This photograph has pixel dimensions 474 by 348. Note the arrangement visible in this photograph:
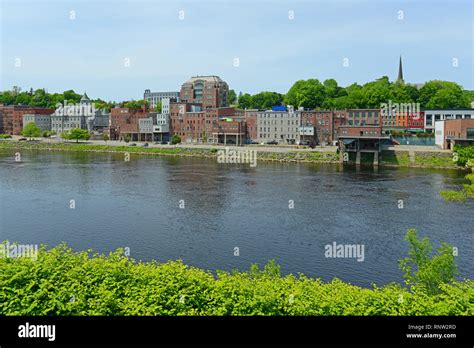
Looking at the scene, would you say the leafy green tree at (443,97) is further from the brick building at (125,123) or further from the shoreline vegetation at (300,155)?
the brick building at (125,123)

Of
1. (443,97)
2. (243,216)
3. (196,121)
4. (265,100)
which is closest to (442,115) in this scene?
(443,97)

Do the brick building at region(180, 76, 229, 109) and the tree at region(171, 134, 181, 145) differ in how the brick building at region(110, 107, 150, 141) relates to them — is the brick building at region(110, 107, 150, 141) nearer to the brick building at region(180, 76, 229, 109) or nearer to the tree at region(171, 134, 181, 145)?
Answer: the tree at region(171, 134, 181, 145)

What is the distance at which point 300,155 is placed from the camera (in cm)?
6744

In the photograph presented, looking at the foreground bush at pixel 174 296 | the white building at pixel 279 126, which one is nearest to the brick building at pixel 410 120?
the white building at pixel 279 126

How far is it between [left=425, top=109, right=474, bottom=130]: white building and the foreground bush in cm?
7432

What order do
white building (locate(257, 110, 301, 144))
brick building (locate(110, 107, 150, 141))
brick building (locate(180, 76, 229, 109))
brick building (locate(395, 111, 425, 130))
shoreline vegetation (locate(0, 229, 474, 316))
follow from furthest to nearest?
brick building (locate(180, 76, 229, 109)) → brick building (locate(110, 107, 150, 141)) → brick building (locate(395, 111, 425, 130)) → white building (locate(257, 110, 301, 144)) → shoreline vegetation (locate(0, 229, 474, 316))

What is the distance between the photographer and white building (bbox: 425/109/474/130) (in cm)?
7962

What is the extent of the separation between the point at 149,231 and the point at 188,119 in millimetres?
68402

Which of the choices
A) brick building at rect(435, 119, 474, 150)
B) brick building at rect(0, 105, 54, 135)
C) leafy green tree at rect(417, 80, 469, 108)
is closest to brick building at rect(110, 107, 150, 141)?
brick building at rect(0, 105, 54, 135)

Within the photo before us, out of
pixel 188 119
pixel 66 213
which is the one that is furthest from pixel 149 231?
pixel 188 119

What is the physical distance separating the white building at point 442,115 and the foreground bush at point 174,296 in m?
74.3

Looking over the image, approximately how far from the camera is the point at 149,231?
26.2 metres

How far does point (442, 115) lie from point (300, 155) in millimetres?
29414
